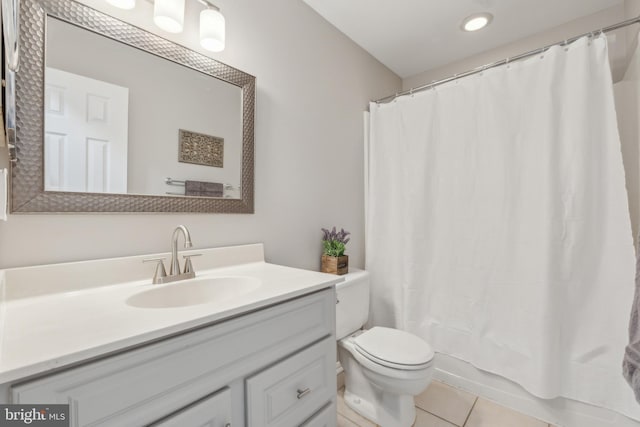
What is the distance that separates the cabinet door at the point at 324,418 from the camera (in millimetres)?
955

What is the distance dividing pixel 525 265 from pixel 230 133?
1650 mm

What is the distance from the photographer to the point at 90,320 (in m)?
0.67

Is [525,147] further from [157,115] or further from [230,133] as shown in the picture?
[157,115]

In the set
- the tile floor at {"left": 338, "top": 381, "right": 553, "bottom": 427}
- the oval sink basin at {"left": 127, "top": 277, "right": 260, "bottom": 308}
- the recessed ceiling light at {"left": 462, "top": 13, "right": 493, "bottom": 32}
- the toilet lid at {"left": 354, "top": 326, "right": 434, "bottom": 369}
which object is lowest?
the tile floor at {"left": 338, "top": 381, "right": 553, "bottom": 427}

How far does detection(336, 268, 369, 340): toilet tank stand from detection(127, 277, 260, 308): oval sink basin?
60cm

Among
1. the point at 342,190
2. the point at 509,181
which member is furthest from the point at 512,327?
the point at 342,190

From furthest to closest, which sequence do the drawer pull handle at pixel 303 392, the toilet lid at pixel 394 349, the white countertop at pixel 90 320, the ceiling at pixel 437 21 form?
the ceiling at pixel 437 21 → the toilet lid at pixel 394 349 → the drawer pull handle at pixel 303 392 → the white countertop at pixel 90 320

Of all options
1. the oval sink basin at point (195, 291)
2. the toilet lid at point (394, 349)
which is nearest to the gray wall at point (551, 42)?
the toilet lid at point (394, 349)

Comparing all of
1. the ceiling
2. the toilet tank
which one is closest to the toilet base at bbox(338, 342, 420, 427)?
the toilet tank

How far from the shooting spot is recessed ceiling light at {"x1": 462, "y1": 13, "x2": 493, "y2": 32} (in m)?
1.72

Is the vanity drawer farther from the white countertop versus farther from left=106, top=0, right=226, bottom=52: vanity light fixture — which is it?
left=106, top=0, right=226, bottom=52: vanity light fixture

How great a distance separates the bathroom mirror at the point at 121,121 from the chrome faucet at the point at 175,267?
158 mm

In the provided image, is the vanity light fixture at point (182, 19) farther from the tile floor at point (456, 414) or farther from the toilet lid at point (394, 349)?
the tile floor at point (456, 414)

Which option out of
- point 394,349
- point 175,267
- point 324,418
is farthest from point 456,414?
point 175,267
